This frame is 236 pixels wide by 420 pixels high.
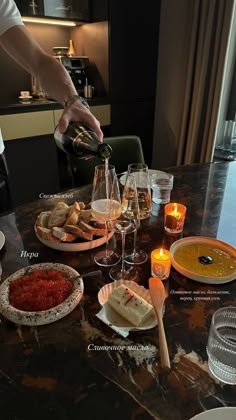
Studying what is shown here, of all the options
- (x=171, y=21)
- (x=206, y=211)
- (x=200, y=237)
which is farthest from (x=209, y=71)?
(x=200, y=237)

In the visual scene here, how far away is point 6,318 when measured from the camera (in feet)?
2.15

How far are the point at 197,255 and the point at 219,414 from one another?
445 millimetres

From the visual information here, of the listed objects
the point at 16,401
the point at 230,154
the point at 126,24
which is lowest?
the point at 230,154

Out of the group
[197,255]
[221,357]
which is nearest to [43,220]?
[197,255]

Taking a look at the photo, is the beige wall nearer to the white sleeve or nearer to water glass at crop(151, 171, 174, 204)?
the white sleeve

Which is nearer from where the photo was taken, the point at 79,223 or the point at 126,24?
the point at 79,223

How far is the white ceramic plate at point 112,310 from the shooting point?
0.64 metres

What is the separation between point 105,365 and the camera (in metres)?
0.57

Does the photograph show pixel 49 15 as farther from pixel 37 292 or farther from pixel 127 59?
pixel 37 292

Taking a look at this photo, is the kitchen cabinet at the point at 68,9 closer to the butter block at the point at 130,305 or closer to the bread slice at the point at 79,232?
the bread slice at the point at 79,232

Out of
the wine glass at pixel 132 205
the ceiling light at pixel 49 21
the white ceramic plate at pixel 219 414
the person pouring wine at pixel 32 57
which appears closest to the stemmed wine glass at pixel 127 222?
the wine glass at pixel 132 205

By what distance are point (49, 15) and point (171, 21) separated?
3.72 feet

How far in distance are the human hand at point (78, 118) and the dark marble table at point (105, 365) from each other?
1.46ft

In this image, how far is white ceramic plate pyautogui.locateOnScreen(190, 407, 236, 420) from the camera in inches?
18.1
